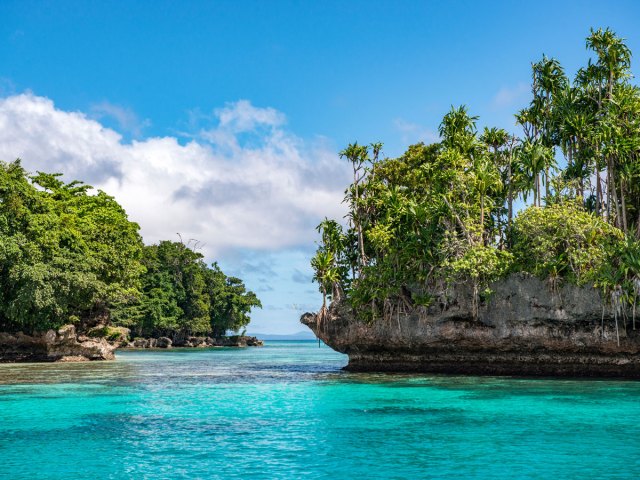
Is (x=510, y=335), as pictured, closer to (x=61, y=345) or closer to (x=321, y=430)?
(x=321, y=430)

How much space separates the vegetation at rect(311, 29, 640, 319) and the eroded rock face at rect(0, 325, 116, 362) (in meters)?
19.1

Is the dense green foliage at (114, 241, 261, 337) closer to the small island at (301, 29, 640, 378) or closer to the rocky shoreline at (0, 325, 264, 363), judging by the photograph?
the rocky shoreline at (0, 325, 264, 363)

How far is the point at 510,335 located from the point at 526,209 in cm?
621

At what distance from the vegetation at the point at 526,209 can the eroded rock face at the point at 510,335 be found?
0.87m

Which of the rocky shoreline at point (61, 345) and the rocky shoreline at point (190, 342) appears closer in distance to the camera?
the rocky shoreline at point (61, 345)

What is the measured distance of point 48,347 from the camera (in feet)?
139

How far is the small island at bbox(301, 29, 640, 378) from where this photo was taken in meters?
28.0

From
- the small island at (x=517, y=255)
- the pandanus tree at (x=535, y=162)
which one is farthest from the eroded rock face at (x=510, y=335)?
the pandanus tree at (x=535, y=162)

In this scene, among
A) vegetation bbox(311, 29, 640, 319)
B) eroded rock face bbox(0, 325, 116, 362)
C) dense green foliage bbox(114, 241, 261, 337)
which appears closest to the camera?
vegetation bbox(311, 29, 640, 319)

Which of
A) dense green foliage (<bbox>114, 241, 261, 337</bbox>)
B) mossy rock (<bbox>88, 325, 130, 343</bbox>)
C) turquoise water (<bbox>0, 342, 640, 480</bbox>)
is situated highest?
dense green foliage (<bbox>114, 241, 261, 337</bbox>)

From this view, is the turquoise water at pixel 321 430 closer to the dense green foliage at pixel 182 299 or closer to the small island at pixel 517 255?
the small island at pixel 517 255

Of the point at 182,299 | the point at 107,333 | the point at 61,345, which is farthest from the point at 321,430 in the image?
the point at 182,299

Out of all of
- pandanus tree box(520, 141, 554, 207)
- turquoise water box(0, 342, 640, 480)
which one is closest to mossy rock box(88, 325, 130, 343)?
turquoise water box(0, 342, 640, 480)

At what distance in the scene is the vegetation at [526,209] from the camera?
27.9 m
